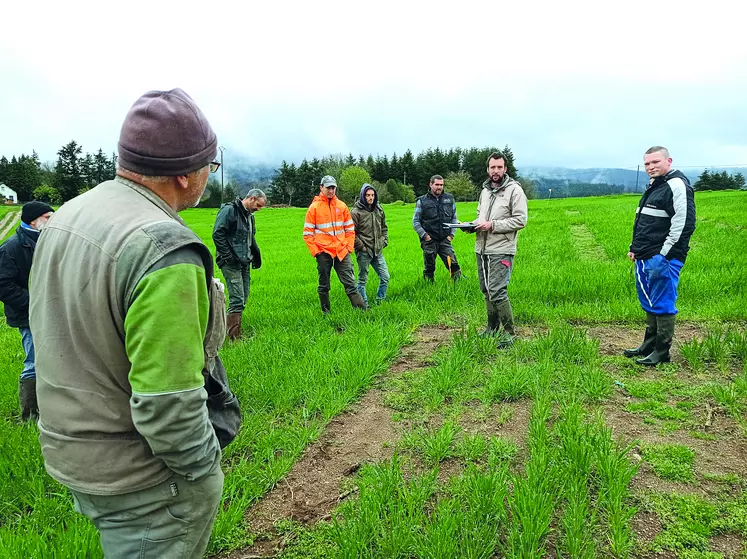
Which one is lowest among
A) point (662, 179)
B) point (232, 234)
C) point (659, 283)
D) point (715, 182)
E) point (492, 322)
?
point (492, 322)

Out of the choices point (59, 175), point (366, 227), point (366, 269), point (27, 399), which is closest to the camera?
point (27, 399)

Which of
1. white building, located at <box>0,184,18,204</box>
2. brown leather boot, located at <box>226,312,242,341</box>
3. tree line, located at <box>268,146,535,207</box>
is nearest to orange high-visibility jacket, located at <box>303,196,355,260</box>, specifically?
brown leather boot, located at <box>226,312,242,341</box>

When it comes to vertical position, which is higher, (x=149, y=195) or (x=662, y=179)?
(x=662, y=179)

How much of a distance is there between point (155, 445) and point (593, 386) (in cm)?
409

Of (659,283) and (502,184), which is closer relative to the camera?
(659,283)

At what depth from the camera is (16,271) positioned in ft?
15.3

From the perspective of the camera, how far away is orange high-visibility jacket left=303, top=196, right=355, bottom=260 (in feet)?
24.8

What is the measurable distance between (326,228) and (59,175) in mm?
71951

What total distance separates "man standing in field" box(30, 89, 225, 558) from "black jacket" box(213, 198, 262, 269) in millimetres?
5218

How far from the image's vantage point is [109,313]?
4.77 feet

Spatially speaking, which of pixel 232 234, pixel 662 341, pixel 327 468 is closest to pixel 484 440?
pixel 327 468

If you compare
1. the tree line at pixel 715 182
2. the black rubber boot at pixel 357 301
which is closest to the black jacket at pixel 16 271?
the black rubber boot at pixel 357 301

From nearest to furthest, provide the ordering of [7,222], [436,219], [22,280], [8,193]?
[22,280] → [436,219] → [7,222] → [8,193]

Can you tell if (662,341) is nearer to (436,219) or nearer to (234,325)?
(436,219)
